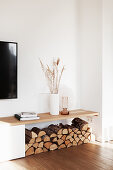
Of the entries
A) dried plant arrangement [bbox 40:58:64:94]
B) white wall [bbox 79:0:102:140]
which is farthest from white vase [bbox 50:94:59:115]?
white wall [bbox 79:0:102:140]

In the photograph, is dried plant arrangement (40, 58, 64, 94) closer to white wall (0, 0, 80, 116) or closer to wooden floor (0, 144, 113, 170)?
white wall (0, 0, 80, 116)

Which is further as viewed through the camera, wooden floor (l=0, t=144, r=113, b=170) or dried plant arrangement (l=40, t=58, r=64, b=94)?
→ dried plant arrangement (l=40, t=58, r=64, b=94)

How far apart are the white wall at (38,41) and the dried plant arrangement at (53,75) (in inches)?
3.3

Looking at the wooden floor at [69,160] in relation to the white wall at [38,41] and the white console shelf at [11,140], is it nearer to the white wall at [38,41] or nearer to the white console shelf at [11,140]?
the white console shelf at [11,140]

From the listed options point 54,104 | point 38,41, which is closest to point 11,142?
point 54,104

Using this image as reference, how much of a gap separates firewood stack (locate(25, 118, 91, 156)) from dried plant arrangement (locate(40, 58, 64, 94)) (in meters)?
0.59

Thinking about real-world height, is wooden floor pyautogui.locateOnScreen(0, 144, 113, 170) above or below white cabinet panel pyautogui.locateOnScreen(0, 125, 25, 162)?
below

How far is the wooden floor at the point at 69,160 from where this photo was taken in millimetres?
2217

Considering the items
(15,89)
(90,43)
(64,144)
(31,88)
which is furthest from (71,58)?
(64,144)

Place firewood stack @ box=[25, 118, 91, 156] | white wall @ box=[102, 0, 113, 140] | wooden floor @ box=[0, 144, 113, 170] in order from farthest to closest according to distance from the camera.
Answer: white wall @ box=[102, 0, 113, 140], firewood stack @ box=[25, 118, 91, 156], wooden floor @ box=[0, 144, 113, 170]

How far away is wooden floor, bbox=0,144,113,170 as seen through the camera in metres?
2.22

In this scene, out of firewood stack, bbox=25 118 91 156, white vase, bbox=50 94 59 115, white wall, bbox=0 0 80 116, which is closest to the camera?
firewood stack, bbox=25 118 91 156

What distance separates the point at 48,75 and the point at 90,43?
0.87 meters

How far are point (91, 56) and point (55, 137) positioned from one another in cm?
142
